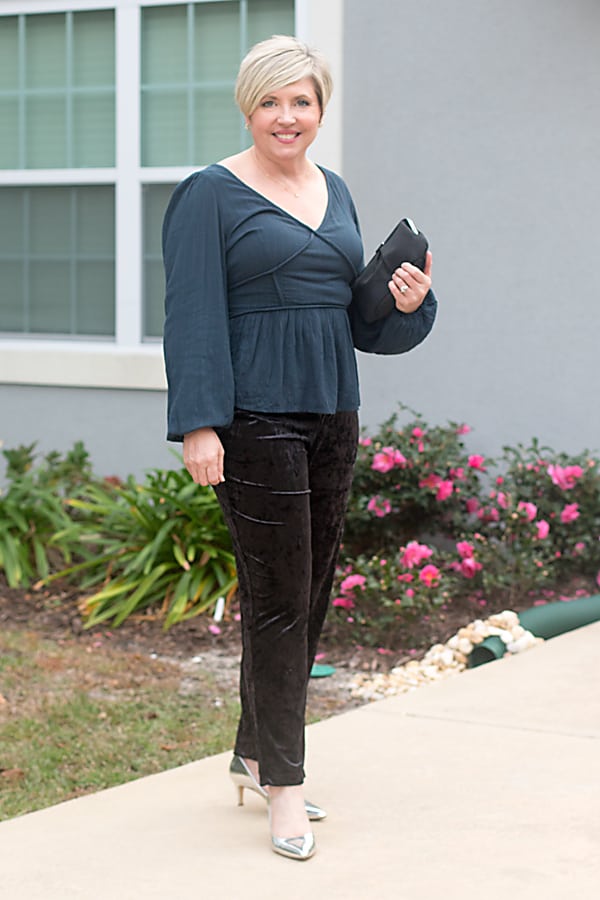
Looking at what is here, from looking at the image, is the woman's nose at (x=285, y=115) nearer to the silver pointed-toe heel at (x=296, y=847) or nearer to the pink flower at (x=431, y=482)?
the silver pointed-toe heel at (x=296, y=847)

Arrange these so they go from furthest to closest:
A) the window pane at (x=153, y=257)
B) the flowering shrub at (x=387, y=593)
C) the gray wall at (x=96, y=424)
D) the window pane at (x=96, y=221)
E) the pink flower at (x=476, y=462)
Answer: the window pane at (x=96, y=221)
the window pane at (x=153, y=257)
the gray wall at (x=96, y=424)
the pink flower at (x=476, y=462)
the flowering shrub at (x=387, y=593)

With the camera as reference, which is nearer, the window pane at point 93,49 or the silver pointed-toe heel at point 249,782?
the silver pointed-toe heel at point 249,782

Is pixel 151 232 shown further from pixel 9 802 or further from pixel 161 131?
pixel 9 802

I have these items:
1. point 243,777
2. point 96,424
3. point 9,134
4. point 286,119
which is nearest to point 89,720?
point 243,777

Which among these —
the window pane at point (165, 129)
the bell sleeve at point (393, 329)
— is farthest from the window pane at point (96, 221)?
the bell sleeve at point (393, 329)

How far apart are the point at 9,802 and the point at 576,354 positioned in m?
3.74

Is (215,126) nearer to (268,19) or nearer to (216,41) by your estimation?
(216,41)

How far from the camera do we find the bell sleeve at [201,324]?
319 cm

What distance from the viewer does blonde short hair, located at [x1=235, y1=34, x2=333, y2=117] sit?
3225 mm

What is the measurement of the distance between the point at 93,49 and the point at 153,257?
120 centimetres

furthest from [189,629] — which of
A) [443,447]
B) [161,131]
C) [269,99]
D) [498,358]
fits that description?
[269,99]

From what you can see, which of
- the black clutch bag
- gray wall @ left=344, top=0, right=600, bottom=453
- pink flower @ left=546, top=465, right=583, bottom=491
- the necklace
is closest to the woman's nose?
the necklace

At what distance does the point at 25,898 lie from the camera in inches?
121

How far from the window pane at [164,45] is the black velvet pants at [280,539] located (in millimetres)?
4694
